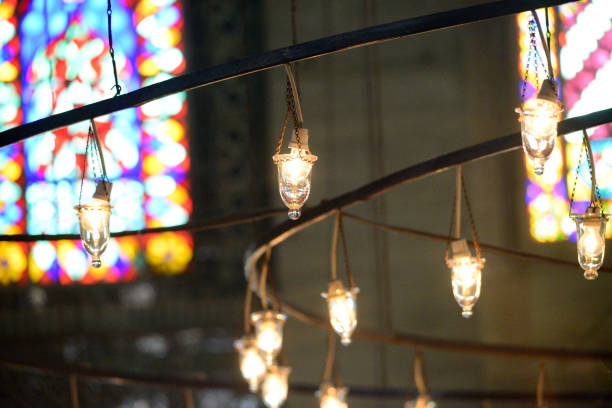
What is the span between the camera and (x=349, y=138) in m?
9.41

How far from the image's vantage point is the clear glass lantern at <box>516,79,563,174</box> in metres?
3.26

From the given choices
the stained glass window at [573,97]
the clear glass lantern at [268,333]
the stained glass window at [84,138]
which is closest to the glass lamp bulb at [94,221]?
the clear glass lantern at [268,333]

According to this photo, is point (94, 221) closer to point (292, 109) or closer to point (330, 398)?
point (292, 109)

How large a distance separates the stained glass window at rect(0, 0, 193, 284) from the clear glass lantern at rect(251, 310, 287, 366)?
474 centimetres

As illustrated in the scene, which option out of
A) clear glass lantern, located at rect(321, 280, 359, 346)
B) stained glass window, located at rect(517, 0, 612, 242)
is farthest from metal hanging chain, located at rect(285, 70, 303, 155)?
stained glass window, located at rect(517, 0, 612, 242)

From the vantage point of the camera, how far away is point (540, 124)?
3.26m

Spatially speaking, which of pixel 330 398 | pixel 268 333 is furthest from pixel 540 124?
pixel 330 398

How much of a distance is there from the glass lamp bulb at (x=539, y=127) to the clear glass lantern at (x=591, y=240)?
3.01 ft

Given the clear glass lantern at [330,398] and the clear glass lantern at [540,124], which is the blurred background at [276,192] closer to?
the clear glass lantern at [330,398]

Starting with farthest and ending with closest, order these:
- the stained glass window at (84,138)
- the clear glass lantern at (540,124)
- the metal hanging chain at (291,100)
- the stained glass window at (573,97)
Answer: the stained glass window at (84,138)
the stained glass window at (573,97)
the clear glass lantern at (540,124)
the metal hanging chain at (291,100)

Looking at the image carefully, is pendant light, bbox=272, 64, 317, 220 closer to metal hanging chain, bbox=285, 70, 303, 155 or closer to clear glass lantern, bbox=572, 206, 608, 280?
metal hanging chain, bbox=285, 70, 303, 155

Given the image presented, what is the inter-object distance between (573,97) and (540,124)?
594 centimetres

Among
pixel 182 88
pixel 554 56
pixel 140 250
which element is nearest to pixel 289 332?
pixel 140 250

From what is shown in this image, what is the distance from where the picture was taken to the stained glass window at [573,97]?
348 inches
